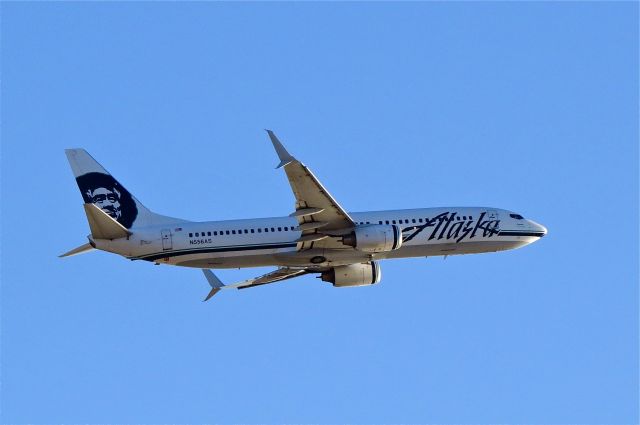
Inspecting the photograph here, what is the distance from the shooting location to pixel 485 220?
2849 inches

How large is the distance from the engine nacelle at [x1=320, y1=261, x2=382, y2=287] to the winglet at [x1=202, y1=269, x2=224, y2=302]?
6396 millimetres

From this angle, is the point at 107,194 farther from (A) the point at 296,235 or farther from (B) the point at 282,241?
(A) the point at 296,235

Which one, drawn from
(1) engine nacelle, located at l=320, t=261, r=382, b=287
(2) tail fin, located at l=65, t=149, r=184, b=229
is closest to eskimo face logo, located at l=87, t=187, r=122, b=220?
(2) tail fin, located at l=65, t=149, r=184, b=229

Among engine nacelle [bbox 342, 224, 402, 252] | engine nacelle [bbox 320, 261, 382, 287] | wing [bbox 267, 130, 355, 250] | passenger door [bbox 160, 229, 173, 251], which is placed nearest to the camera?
wing [bbox 267, 130, 355, 250]

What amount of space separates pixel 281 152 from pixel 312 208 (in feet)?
18.1

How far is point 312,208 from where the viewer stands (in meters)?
62.9

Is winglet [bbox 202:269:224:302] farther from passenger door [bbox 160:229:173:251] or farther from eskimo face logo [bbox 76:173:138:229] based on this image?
eskimo face logo [bbox 76:173:138:229]

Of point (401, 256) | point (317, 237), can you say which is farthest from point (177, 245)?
point (401, 256)

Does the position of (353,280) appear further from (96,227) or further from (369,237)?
(96,227)

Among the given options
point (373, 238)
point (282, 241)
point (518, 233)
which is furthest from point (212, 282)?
point (518, 233)

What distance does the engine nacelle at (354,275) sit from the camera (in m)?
71.1

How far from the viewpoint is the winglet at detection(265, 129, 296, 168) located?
57.6m

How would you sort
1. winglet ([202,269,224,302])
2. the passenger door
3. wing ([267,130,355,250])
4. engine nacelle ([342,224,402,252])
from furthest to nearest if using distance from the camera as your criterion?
winglet ([202,269,224,302])
the passenger door
engine nacelle ([342,224,402,252])
wing ([267,130,355,250])

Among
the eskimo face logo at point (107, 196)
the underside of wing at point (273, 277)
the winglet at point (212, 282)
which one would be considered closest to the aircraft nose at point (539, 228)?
the underside of wing at point (273, 277)
